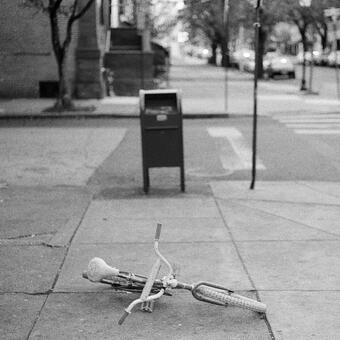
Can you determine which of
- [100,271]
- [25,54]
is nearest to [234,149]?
[100,271]

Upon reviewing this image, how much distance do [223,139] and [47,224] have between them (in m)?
7.72

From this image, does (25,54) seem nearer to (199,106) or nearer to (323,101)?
(199,106)

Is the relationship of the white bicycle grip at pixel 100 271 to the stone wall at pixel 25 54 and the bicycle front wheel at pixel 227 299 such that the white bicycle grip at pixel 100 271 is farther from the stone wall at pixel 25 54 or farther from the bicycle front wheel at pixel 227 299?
the stone wall at pixel 25 54

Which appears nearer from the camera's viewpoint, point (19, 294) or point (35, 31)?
point (19, 294)

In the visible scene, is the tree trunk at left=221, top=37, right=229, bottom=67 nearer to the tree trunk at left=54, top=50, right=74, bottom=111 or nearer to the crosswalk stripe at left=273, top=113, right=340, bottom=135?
the crosswalk stripe at left=273, top=113, right=340, bottom=135

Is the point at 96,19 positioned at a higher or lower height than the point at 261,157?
higher

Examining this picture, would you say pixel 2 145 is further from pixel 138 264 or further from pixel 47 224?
pixel 138 264

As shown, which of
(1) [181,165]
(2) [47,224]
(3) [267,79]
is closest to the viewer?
(2) [47,224]

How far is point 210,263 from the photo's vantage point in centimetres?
632

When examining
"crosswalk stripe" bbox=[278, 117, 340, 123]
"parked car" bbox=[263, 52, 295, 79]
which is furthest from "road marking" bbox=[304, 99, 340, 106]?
"parked car" bbox=[263, 52, 295, 79]

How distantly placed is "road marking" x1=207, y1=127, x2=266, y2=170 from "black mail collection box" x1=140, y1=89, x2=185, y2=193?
7.76 ft

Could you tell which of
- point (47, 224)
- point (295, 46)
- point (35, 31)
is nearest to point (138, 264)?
point (47, 224)

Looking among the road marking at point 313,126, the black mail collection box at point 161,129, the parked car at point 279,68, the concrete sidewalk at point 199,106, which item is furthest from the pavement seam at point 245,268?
the parked car at point 279,68

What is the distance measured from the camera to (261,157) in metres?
12.8
